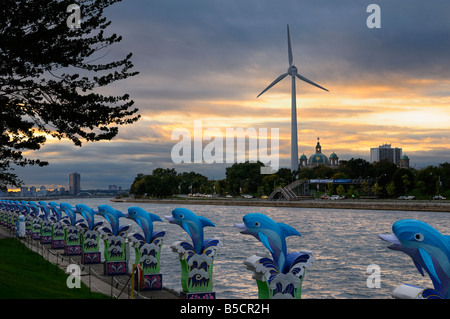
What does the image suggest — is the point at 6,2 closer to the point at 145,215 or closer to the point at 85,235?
the point at 145,215

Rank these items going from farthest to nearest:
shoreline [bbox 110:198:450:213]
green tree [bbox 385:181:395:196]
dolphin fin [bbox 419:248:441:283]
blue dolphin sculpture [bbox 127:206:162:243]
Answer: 1. green tree [bbox 385:181:395:196]
2. shoreline [bbox 110:198:450:213]
3. blue dolphin sculpture [bbox 127:206:162:243]
4. dolphin fin [bbox 419:248:441:283]

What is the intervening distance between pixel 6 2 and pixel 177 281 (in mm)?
23943

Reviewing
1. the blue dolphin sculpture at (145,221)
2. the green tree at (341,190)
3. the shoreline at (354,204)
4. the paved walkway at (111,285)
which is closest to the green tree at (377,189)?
the shoreline at (354,204)

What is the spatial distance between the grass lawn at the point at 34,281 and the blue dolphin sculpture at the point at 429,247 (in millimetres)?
12955

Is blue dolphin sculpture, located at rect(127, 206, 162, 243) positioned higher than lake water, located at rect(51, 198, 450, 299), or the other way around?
blue dolphin sculpture, located at rect(127, 206, 162, 243)

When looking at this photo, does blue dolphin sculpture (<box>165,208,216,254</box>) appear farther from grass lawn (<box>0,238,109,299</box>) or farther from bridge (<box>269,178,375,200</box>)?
bridge (<box>269,178,375,200</box>)

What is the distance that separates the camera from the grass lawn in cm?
1856

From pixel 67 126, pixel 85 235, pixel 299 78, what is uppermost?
pixel 299 78

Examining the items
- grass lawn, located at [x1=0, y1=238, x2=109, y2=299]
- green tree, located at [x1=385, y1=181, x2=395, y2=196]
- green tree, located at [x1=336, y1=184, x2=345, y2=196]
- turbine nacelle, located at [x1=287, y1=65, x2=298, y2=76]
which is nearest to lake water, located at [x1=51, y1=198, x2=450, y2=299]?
grass lawn, located at [x1=0, y1=238, x2=109, y2=299]

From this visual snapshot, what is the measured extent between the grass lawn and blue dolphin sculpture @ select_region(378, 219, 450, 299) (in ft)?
42.5

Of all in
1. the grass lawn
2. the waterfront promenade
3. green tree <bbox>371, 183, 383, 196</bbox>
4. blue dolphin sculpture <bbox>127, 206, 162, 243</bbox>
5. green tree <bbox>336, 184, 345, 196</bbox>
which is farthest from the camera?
green tree <bbox>336, 184, 345, 196</bbox>

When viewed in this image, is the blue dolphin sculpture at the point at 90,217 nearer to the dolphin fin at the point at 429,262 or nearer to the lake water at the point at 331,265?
the lake water at the point at 331,265
